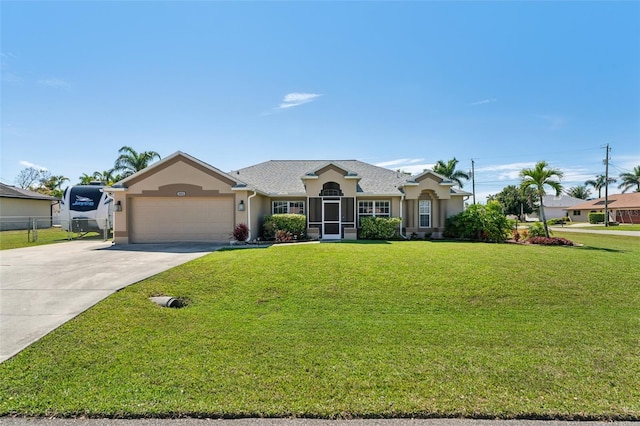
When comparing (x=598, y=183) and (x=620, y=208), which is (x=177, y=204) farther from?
(x=598, y=183)

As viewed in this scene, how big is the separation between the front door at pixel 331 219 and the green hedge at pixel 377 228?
1.46 metres

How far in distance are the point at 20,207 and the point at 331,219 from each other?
3370 centimetres

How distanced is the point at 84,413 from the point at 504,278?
9.30m

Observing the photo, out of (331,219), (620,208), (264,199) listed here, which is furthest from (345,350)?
(620,208)

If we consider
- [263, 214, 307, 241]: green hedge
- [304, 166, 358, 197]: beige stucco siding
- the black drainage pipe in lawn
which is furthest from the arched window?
the black drainage pipe in lawn

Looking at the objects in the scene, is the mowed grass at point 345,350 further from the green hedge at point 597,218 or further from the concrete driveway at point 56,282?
the green hedge at point 597,218

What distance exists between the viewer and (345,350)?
16.3 ft

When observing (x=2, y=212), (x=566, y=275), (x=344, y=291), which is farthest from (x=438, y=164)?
(x=2, y=212)

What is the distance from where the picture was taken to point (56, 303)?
6633 mm

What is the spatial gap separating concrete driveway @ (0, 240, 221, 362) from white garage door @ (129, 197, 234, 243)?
11.6 ft

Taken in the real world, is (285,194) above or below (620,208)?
above

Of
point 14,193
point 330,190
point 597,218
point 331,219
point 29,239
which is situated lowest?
point 29,239

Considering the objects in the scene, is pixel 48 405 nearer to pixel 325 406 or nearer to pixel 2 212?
pixel 325 406

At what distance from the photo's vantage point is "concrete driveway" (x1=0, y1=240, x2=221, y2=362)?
5605 mm
